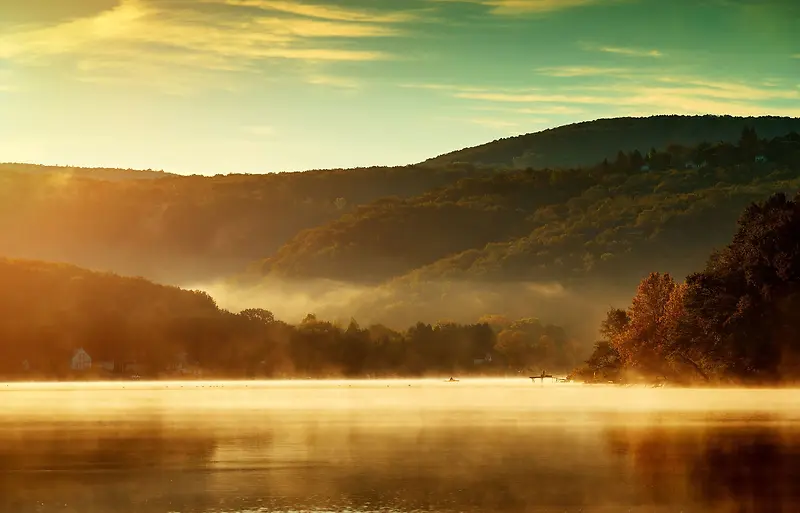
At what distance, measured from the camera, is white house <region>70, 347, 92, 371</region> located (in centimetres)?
17784

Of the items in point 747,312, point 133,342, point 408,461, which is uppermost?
point 747,312

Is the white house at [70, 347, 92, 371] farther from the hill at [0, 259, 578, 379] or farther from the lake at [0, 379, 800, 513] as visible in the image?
the lake at [0, 379, 800, 513]

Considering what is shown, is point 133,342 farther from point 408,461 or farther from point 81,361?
point 408,461

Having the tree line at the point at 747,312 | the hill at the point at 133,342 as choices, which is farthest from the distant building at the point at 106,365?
the tree line at the point at 747,312

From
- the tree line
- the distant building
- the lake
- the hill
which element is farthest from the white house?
the lake

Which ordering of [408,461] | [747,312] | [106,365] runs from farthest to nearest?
[106,365]
[747,312]
[408,461]

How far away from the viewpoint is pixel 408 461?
41.5 metres

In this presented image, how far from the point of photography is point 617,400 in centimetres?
9062

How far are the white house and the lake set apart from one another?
347 feet

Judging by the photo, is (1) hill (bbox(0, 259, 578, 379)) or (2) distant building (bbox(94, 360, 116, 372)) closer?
(1) hill (bbox(0, 259, 578, 379))

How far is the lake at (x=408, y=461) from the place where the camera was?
105 ft

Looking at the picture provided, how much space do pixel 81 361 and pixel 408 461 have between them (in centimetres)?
14333

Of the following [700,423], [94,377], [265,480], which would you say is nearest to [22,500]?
[265,480]

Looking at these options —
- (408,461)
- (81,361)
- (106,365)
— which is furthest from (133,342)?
(408,461)
